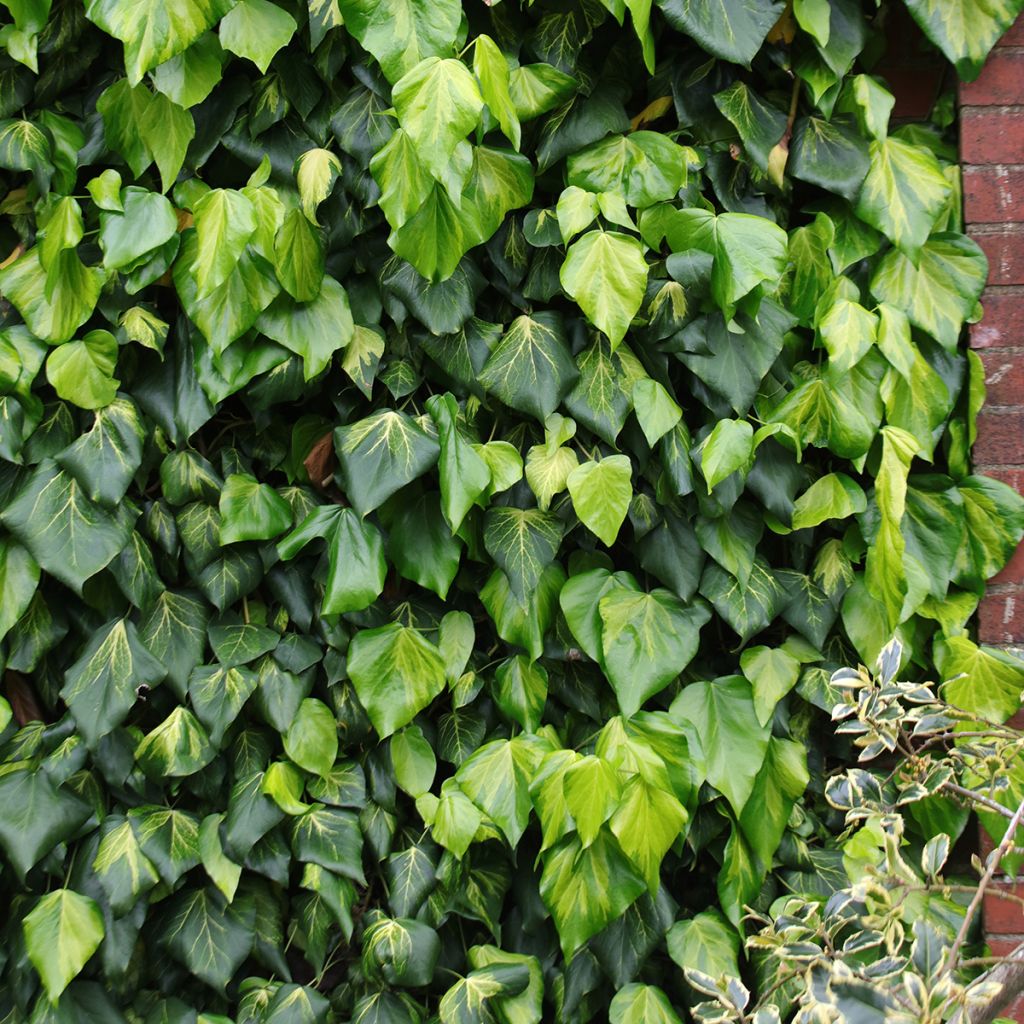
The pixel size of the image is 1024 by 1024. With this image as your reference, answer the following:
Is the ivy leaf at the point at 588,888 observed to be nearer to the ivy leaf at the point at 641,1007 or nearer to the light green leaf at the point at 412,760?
the ivy leaf at the point at 641,1007

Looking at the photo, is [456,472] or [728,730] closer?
[456,472]

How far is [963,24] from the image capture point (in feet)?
5.28

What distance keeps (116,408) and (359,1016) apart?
3.21ft

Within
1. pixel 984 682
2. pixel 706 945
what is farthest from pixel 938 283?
pixel 706 945

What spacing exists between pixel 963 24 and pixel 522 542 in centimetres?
102

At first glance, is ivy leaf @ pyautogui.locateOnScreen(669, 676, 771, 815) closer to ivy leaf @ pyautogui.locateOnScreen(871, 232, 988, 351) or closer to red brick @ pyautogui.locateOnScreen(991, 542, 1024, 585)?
red brick @ pyautogui.locateOnScreen(991, 542, 1024, 585)

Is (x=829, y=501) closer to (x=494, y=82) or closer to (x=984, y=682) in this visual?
(x=984, y=682)

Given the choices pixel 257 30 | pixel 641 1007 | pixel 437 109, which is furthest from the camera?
pixel 641 1007

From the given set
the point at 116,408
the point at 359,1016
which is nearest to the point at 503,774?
the point at 359,1016

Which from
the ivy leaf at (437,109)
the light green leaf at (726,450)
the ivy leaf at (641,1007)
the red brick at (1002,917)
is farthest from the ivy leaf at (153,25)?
the red brick at (1002,917)

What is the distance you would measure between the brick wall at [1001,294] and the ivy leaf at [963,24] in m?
0.07

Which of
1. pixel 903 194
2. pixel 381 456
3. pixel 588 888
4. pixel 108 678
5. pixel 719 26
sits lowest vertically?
pixel 588 888

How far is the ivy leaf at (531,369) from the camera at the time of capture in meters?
1.58

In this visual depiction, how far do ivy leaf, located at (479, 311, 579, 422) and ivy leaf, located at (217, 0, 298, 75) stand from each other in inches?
20.2
